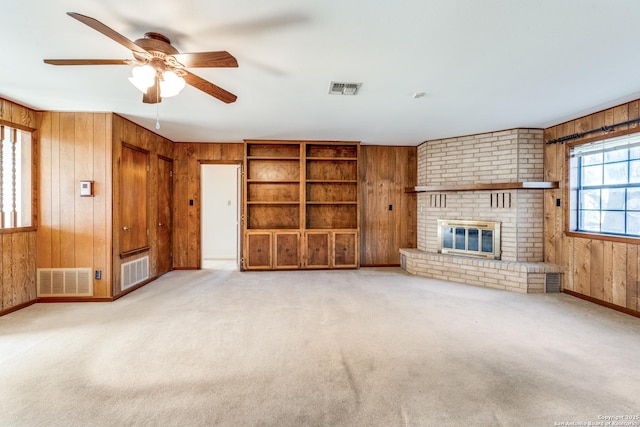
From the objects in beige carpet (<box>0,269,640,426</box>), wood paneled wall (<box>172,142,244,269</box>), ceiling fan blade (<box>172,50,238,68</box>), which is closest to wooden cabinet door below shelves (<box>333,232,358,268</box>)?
beige carpet (<box>0,269,640,426</box>)

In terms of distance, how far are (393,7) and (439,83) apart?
4.14ft

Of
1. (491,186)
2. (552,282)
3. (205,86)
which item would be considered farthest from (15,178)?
(552,282)

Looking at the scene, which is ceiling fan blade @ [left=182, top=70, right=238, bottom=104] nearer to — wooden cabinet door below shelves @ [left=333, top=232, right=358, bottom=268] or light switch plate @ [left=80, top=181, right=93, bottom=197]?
light switch plate @ [left=80, top=181, right=93, bottom=197]

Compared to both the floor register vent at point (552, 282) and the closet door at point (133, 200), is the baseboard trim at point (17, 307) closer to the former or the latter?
the closet door at point (133, 200)

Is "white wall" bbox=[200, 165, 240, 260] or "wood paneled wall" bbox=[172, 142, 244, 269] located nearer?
"wood paneled wall" bbox=[172, 142, 244, 269]

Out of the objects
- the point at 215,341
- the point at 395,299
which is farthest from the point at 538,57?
the point at 215,341

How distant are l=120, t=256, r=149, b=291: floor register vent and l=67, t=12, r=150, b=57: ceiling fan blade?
313 cm

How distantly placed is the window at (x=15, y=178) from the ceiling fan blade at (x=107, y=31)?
2.78 metres

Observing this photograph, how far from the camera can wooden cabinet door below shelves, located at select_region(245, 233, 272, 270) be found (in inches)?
207

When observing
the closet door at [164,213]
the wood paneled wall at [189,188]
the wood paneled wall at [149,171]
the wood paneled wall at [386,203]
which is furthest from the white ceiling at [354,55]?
the wood paneled wall at [386,203]

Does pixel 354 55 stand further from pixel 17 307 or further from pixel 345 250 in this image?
pixel 17 307

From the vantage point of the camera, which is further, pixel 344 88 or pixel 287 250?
pixel 287 250

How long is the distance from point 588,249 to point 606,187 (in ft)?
2.68

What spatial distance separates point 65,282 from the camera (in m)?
3.59
